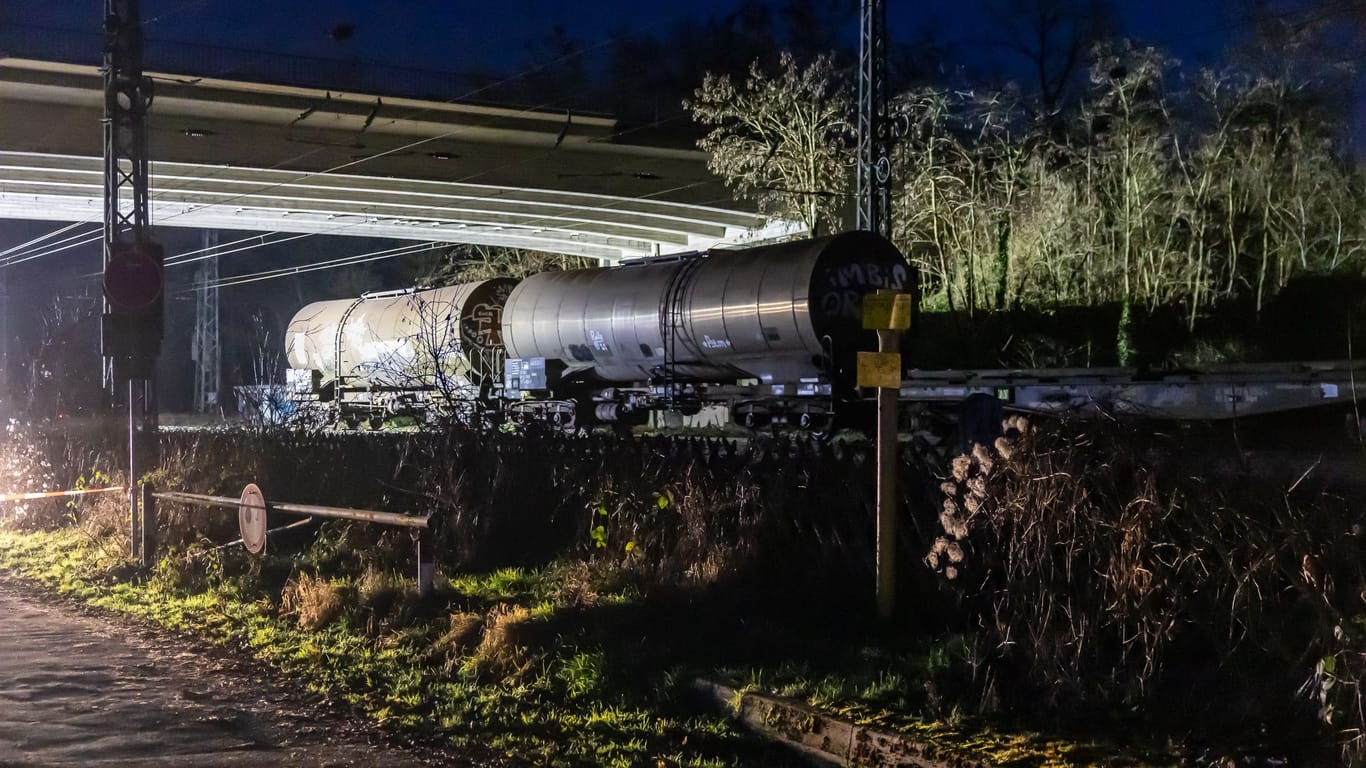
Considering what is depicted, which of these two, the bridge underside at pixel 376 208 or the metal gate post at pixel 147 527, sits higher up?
the bridge underside at pixel 376 208

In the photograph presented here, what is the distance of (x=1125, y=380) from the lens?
1948cm

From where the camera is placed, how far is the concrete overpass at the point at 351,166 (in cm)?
3167

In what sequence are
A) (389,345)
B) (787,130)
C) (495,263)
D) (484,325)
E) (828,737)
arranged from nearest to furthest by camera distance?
(828,737)
(484,325)
(389,345)
(787,130)
(495,263)

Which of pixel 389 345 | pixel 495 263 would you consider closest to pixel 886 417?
pixel 389 345

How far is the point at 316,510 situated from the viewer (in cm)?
1085

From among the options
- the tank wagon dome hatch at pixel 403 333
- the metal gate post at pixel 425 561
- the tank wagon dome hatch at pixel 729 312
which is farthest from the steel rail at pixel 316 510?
the tank wagon dome hatch at pixel 403 333

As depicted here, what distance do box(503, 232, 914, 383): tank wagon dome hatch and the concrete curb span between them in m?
13.8

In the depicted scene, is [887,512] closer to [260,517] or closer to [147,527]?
[260,517]

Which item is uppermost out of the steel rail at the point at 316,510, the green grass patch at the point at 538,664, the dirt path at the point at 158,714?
the steel rail at the point at 316,510

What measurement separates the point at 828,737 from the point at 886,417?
2441 mm

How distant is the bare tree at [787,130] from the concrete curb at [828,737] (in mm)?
28789

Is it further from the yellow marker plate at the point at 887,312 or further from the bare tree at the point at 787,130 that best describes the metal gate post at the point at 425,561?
the bare tree at the point at 787,130

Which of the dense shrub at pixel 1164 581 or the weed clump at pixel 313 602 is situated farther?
the weed clump at pixel 313 602

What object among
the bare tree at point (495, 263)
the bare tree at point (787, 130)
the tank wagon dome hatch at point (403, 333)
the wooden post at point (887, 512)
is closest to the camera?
the wooden post at point (887, 512)
